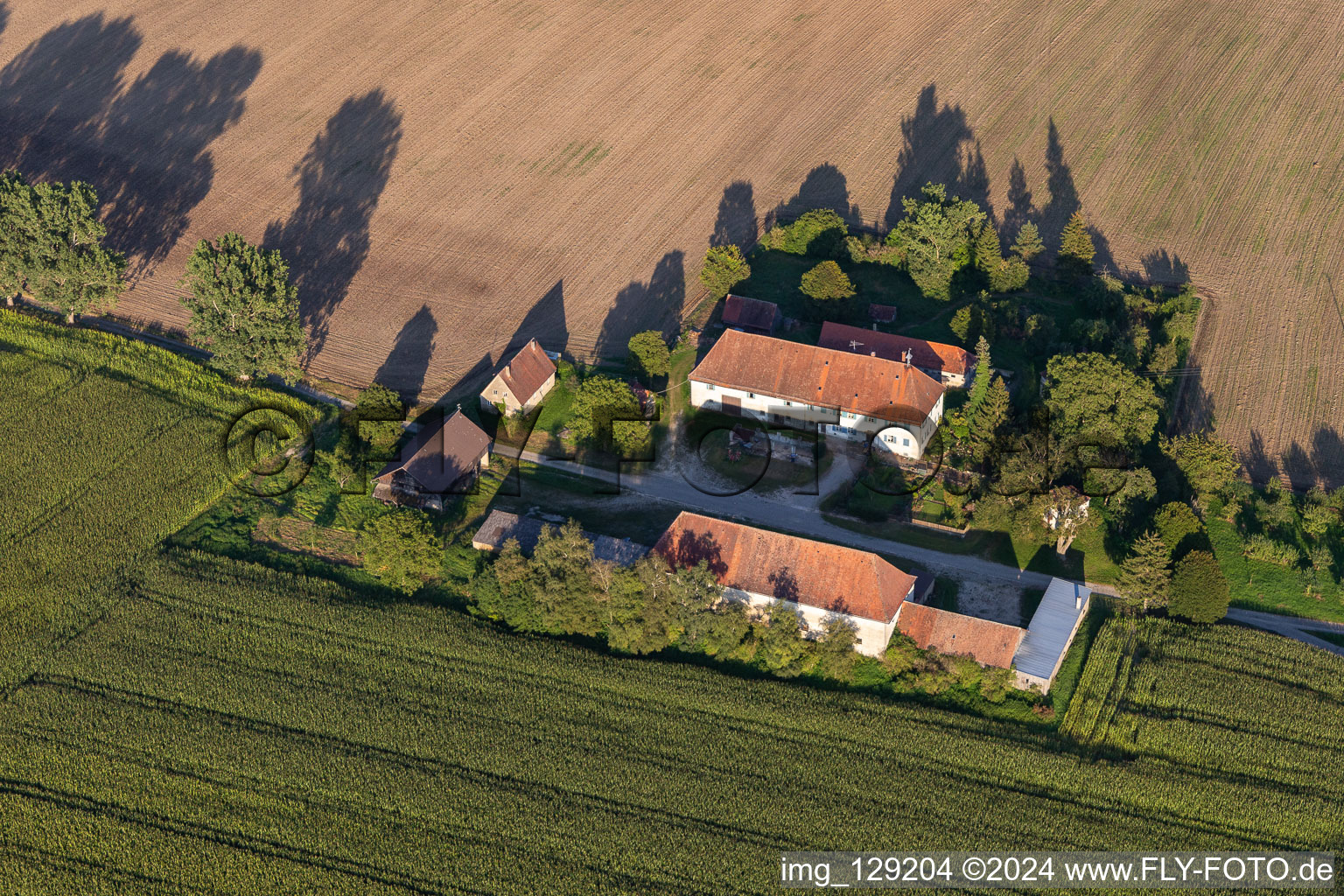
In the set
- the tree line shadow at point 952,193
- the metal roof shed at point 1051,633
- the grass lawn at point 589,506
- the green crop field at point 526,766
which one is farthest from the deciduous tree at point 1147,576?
the grass lawn at point 589,506

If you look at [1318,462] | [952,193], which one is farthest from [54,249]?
[1318,462]

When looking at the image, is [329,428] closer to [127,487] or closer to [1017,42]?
[127,487]

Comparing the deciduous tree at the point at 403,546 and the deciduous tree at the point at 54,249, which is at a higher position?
the deciduous tree at the point at 54,249

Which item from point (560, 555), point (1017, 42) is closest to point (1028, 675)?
point (560, 555)

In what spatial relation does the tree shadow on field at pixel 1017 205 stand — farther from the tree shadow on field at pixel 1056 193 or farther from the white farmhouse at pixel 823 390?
the white farmhouse at pixel 823 390

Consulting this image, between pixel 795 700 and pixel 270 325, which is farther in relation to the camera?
pixel 270 325

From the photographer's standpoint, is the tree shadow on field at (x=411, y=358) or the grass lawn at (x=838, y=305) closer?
the tree shadow on field at (x=411, y=358)

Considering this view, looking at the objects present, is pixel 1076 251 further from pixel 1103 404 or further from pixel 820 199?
pixel 820 199
